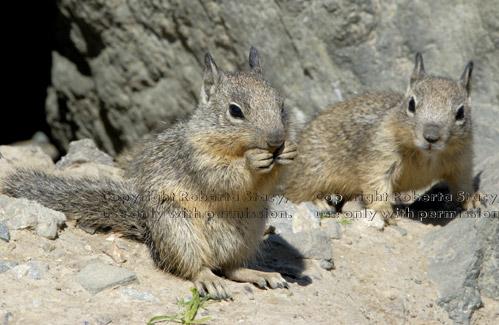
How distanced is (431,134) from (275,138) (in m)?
2.10

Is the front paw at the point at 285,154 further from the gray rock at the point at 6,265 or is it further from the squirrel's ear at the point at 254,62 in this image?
the gray rock at the point at 6,265

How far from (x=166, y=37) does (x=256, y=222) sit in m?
4.77

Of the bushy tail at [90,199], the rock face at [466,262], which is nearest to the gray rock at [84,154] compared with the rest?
the bushy tail at [90,199]

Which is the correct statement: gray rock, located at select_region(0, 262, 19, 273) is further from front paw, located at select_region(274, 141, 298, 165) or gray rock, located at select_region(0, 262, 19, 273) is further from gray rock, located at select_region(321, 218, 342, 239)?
gray rock, located at select_region(321, 218, 342, 239)

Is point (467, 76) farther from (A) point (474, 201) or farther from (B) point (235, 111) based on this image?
(B) point (235, 111)

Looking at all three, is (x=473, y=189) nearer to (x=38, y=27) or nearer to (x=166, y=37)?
(x=166, y=37)

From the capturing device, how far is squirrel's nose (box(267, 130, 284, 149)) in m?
4.48

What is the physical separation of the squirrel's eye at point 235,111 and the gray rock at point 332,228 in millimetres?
1835

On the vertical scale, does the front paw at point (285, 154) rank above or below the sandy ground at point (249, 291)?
above

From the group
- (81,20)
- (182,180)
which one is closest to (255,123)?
(182,180)

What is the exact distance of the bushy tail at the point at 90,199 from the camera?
5.25 m

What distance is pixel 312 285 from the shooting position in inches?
201

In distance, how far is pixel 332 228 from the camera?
19.9 feet

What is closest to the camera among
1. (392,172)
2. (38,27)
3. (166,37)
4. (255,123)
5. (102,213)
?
(255,123)
